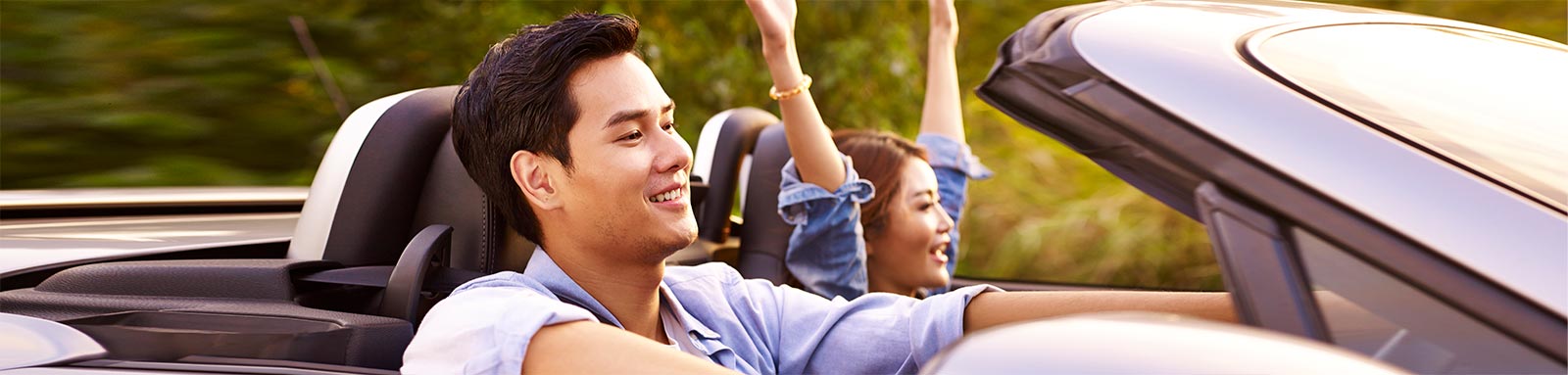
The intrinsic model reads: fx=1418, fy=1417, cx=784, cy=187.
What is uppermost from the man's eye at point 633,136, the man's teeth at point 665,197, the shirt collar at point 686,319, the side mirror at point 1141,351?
the side mirror at point 1141,351

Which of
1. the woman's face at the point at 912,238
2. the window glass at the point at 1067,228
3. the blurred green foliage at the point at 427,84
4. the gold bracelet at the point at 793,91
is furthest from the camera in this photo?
the window glass at the point at 1067,228

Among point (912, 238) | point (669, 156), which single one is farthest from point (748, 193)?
point (669, 156)

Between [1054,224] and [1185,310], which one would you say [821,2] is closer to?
[1054,224]

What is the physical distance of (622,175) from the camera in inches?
65.7

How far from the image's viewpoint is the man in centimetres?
168

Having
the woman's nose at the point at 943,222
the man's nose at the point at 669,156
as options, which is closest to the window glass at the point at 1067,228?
the woman's nose at the point at 943,222

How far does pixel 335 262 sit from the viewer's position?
1929 mm

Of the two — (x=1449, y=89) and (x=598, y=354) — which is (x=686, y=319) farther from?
(x=1449, y=89)

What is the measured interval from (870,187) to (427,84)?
2.60 meters

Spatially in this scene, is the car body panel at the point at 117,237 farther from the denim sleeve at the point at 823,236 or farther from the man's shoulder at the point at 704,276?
the denim sleeve at the point at 823,236

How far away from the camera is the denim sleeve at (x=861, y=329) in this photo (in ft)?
5.83

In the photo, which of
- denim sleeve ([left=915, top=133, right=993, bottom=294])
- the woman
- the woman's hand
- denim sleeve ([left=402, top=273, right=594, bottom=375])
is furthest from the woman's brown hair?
denim sleeve ([left=402, top=273, right=594, bottom=375])

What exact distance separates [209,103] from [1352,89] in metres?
3.62

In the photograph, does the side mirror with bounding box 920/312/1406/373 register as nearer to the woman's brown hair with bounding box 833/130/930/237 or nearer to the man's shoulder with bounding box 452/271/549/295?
the man's shoulder with bounding box 452/271/549/295
